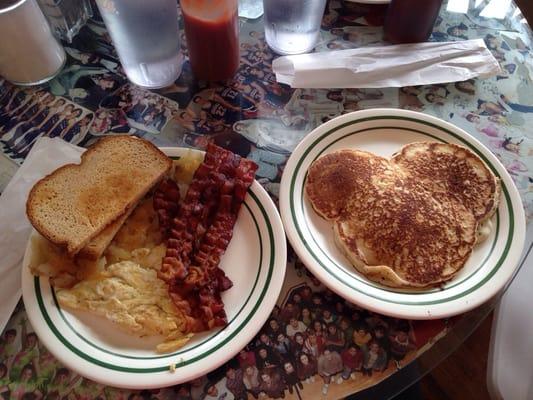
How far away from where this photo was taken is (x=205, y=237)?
3.39 feet

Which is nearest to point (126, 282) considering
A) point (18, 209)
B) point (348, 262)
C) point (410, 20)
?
point (18, 209)

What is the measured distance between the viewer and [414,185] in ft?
3.63

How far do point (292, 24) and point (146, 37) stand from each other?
45 centimetres

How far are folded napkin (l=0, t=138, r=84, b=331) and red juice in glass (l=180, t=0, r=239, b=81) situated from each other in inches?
17.0

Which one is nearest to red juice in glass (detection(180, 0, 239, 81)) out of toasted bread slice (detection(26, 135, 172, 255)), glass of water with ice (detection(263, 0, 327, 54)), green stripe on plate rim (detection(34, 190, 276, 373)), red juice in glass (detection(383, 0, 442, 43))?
glass of water with ice (detection(263, 0, 327, 54))

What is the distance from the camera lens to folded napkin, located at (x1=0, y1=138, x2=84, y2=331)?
100 cm

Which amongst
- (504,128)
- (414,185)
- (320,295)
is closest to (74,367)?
(320,295)

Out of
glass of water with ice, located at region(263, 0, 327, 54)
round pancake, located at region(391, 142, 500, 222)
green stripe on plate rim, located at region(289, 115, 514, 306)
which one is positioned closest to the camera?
green stripe on plate rim, located at region(289, 115, 514, 306)

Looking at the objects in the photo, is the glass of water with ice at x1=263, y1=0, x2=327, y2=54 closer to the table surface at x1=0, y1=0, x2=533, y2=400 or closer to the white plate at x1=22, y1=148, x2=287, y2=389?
the table surface at x1=0, y1=0, x2=533, y2=400

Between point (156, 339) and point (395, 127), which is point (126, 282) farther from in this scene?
point (395, 127)

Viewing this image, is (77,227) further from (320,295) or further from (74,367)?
(320,295)

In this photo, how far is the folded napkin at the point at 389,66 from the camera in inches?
55.1

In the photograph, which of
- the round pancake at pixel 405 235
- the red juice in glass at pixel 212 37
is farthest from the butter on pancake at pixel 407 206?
the red juice in glass at pixel 212 37

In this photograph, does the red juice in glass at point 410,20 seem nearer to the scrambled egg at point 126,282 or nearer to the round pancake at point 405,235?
the round pancake at point 405,235
